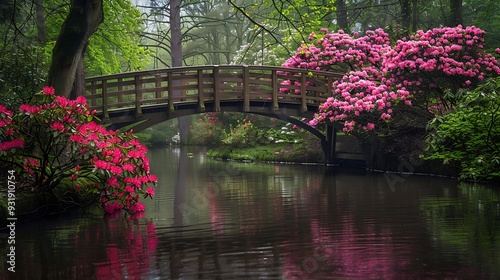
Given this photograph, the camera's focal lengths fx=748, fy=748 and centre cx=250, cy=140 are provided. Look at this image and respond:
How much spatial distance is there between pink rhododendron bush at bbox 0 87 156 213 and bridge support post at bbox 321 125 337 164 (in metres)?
12.4

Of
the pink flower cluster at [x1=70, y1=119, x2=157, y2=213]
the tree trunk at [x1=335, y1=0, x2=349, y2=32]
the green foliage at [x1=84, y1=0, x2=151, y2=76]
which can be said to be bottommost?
the pink flower cluster at [x1=70, y1=119, x2=157, y2=213]

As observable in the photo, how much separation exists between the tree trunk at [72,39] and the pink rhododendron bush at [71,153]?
3.05ft

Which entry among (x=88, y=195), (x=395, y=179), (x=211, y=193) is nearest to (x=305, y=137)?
(x=395, y=179)

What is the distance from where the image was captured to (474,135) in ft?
54.0

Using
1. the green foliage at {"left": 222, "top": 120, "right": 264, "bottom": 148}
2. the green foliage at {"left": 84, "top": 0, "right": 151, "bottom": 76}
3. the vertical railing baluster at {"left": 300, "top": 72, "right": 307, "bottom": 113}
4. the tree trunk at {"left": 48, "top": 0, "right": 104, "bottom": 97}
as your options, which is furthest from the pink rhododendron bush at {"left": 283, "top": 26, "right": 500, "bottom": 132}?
the green foliage at {"left": 222, "top": 120, "right": 264, "bottom": 148}

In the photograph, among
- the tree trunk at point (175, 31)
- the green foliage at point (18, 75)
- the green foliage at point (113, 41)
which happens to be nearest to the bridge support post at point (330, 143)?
the green foliage at point (113, 41)

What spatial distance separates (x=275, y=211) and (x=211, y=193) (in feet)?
12.4

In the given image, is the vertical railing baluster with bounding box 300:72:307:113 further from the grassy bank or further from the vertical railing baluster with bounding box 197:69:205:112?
the grassy bank

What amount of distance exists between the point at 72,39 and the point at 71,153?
8.01 ft

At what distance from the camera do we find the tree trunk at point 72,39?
13.2m

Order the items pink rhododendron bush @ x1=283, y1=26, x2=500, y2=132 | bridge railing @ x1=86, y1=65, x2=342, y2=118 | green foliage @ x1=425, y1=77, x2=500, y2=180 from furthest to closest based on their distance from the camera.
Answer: bridge railing @ x1=86, y1=65, x2=342, y2=118 → pink rhododendron bush @ x1=283, y1=26, x2=500, y2=132 → green foliage @ x1=425, y1=77, x2=500, y2=180

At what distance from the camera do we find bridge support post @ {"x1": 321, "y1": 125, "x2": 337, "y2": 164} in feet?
80.9

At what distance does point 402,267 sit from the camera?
7.19 metres

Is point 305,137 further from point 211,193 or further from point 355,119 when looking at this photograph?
point 211,193
